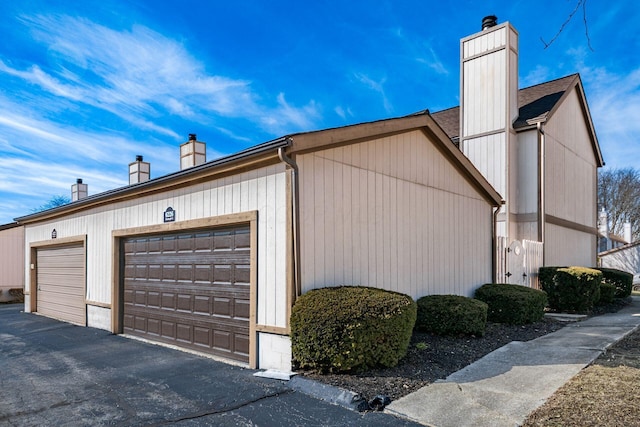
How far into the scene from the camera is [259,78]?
11.8 meters

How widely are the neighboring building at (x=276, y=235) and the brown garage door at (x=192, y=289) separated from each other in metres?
0.03

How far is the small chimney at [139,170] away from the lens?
12.9 m

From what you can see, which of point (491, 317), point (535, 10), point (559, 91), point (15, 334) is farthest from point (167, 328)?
point (559, 91)

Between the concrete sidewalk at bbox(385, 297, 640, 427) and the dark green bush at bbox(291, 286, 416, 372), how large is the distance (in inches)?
28.0

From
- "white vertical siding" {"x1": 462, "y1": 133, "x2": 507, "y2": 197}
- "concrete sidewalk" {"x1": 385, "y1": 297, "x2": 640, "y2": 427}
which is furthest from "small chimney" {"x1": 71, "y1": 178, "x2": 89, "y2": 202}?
"concrete sidewalk" {"x1": 385, "y1": 297, "x2": 640, "y2": 427}

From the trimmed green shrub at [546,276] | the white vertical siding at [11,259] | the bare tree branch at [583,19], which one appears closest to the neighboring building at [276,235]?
the trimmed green shrub at [546,276]

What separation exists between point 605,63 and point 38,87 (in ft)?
37.8

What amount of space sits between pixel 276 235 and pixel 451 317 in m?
3.47

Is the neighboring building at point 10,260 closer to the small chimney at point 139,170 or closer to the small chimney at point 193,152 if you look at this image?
the small chimney at point 139,170

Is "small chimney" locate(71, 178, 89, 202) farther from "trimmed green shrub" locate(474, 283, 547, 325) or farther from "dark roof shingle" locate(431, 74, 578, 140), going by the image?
"trimmed green shrub" locate(474, 283, 547, 325)

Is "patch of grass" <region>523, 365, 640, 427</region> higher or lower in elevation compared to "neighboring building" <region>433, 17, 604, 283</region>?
lower

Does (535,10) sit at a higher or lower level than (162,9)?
lower

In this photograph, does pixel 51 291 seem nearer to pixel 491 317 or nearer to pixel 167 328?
pixel 167 328

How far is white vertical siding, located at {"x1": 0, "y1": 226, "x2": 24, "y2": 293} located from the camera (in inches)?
742
